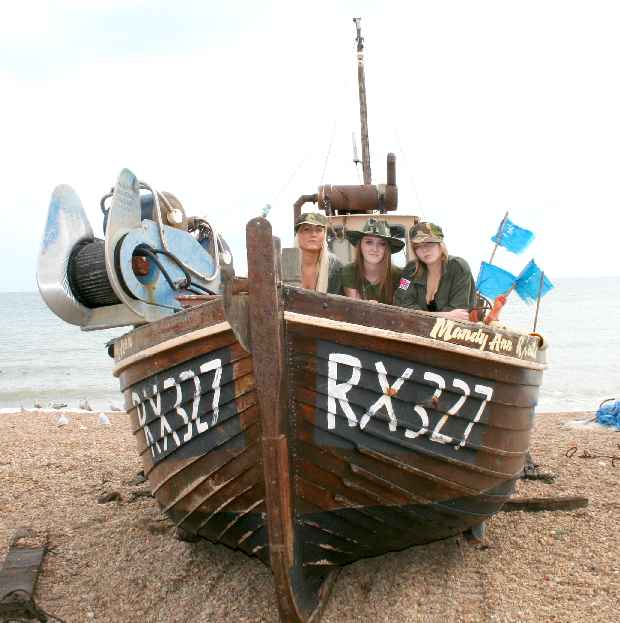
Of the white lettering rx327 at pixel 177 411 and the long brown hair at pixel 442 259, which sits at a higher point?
the long brown hair at pixel 442 259

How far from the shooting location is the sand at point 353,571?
3928 mm

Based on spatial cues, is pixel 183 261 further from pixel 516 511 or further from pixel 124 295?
pixel 516 511

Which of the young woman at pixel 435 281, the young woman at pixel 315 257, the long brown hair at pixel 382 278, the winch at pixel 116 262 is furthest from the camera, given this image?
the long brown hair at pixel 382 278

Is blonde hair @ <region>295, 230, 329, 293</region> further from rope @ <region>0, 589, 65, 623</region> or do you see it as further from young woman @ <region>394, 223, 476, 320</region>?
rope @ <region>0, 589, 65, 623</region>

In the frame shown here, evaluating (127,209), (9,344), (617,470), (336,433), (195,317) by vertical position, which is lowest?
(9,344)

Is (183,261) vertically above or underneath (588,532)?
above

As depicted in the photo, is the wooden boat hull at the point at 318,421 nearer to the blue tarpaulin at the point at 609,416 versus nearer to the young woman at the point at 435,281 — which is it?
the young woman at the point at 435,281

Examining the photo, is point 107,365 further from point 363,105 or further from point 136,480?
point 136,480

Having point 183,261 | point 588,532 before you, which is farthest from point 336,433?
point 588,532

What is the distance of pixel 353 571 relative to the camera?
4.46m

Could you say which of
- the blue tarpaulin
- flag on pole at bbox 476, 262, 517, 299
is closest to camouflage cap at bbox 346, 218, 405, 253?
flag on pole at bbox 476, 262, 517, 299

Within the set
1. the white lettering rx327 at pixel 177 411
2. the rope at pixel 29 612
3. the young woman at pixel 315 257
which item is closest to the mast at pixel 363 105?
the young woman at pixel 315 257

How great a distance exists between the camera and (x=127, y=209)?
14.6ft

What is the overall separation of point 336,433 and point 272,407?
1.29ft
